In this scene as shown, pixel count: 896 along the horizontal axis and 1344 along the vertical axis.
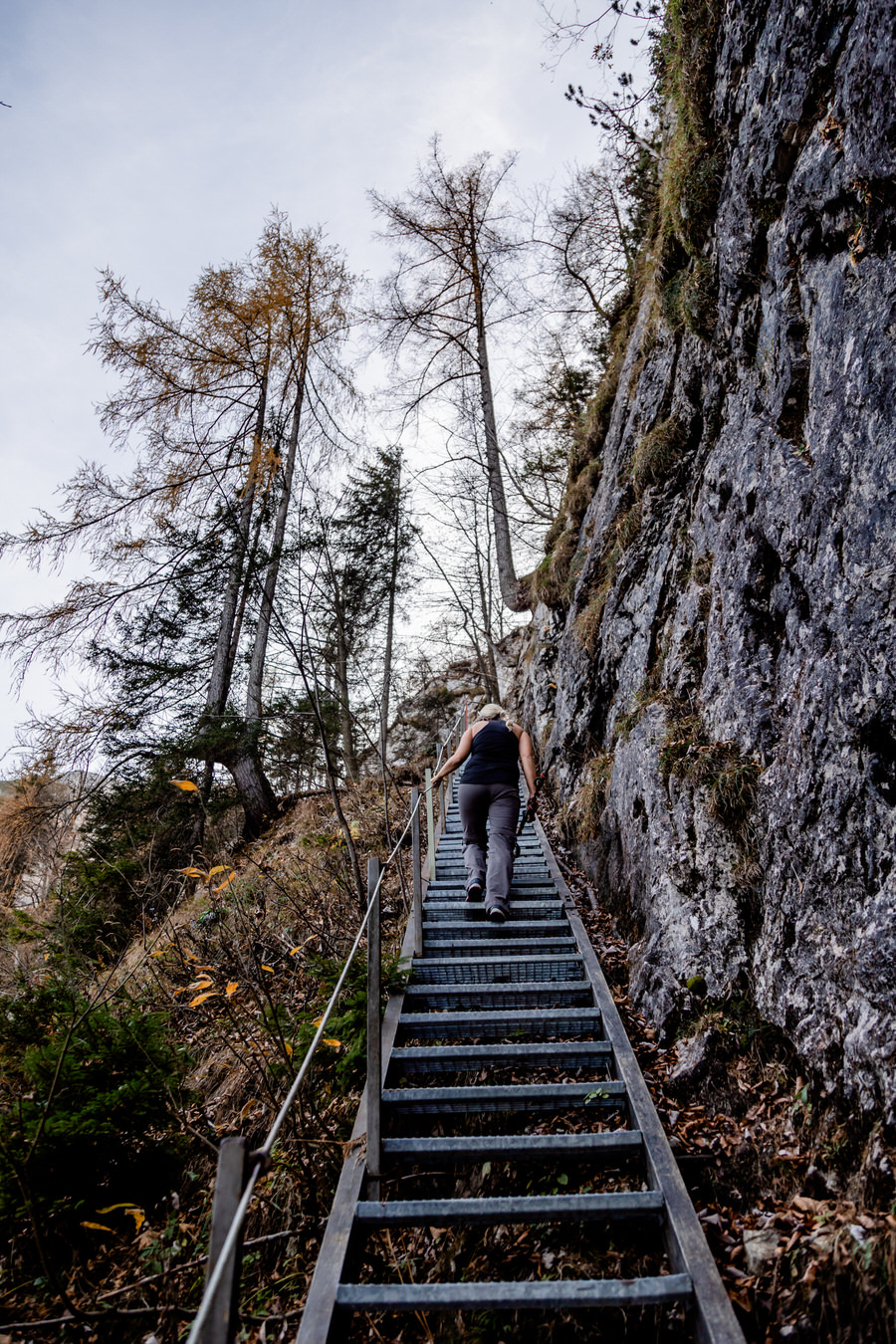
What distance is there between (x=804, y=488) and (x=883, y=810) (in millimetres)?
2051

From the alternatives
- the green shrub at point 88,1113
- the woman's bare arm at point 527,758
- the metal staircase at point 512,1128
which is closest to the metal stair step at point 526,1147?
the metal staircase at point 512,1128

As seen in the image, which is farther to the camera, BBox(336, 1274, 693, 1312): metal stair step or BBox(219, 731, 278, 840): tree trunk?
BBox(219, 731, 278, 840): tree trunk

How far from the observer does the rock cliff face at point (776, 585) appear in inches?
117

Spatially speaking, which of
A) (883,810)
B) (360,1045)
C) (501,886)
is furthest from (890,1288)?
(501,886)

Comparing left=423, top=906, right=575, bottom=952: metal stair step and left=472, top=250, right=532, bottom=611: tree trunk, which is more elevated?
left=472, top=250, right=532, bottom=611: tree trunk

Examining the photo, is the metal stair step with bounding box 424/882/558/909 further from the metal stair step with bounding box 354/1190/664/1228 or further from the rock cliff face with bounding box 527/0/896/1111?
the metal stair step with bounding box 354/1190/664/1228

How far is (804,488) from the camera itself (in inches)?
151

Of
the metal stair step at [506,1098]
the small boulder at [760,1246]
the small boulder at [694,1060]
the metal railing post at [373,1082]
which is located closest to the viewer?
the small boulder at [760,1246]

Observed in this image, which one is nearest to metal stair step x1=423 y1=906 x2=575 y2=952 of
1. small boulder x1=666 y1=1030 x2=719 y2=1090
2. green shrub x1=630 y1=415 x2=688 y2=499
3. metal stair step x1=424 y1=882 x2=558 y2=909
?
metal stair step x1=424 y1=882 x2=558 y2=909

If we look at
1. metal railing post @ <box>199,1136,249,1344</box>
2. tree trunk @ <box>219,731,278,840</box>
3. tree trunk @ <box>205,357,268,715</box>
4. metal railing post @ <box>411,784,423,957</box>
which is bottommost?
tree trunk @ <box>219,731,278,840</box>

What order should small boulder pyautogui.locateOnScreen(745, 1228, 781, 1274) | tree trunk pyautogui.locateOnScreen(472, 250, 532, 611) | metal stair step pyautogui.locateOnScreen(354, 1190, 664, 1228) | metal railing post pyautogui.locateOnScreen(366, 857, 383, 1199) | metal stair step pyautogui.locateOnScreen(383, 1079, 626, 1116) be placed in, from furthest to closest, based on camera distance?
tree trunk pyautogui.locateOnScreen(472, 250, 532, 611) → metal stair step pyautogui.locateOnScreen(383, 1079, 626, 1116) → metal railing post pyautogui.locateOnScreen(366, 857, 383, 1199) → metal stair step pyautogui.locateOnScreen(354, 1190, 664, 1228) → small boulder pyautogui.locateOnScreen(745, 1228, 781, 1274)

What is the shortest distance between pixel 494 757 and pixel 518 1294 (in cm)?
395

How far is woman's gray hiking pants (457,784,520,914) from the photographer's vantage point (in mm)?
5273

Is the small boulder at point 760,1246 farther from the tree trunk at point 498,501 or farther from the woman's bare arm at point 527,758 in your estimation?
the tree trunk at point 498,501
